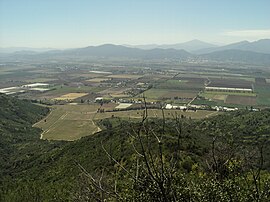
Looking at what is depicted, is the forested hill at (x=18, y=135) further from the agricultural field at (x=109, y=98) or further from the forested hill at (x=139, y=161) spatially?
the agricultural field at (x=109, y=98)

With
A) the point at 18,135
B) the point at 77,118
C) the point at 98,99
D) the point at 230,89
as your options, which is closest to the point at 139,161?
the point at 18,135

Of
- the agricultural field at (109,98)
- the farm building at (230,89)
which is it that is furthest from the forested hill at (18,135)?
the farm building at (230,89)

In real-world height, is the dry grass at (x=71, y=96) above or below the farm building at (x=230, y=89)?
above

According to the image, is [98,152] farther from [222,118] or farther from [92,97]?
[92,97]

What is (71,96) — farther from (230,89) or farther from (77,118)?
(230,89)

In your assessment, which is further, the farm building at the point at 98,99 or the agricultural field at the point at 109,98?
the farm building at the point at 98,99

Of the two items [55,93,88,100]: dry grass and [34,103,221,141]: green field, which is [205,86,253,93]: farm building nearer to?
[34,103,221,141]: green field

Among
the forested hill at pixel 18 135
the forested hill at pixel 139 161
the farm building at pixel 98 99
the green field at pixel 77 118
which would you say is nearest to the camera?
the forested hill at pixel 139 161

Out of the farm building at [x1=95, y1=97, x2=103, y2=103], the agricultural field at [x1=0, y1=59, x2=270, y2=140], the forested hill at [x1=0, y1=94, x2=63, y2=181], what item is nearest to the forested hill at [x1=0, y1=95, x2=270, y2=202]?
the forested hill at [x1=0, y1=94, x2=63, y2=181]
